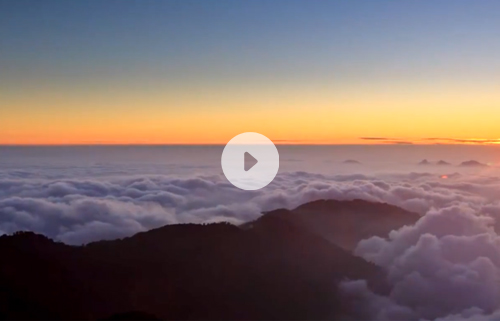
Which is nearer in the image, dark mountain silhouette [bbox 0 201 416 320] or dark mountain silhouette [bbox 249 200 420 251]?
dark mountain silhouette [bbox 0 201 416 320]

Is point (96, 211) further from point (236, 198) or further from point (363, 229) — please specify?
point (363, 229)

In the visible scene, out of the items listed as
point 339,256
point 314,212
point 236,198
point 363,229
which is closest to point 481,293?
point 339,256

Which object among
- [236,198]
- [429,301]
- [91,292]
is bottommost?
[429,301]

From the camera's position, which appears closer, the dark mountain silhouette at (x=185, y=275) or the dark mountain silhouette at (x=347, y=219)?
the dark mountain silhouette at (x=185, y=275)

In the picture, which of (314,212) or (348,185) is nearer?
(314,212)
